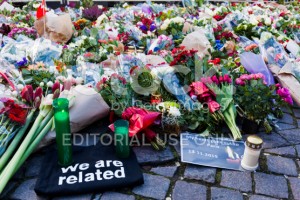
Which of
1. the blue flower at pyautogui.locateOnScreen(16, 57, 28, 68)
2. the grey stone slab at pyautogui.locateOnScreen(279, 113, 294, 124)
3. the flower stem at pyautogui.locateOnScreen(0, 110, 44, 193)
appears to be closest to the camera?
the flower stem at pyautogui.locateOnScreen(0, 110, 44, 193)

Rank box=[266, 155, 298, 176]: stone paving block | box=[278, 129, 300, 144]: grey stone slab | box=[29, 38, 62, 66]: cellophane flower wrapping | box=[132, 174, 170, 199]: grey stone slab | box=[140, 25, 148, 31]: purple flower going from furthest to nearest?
box=[140, 25, 148, 31]: purple flower → box=[29, 38, 62, 66]: cellophane flower wrapping → box=[278, 129, 300, 144]: grey stone slab → box=[266, 155, 298, 176]: stone paving block → box=[132, 174, 170, 199]: grey stone slab

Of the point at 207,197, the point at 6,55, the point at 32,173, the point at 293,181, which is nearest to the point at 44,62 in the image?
the point at 6,55

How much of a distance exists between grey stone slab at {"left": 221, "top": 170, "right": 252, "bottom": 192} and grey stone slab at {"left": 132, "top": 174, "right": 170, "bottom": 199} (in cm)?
40

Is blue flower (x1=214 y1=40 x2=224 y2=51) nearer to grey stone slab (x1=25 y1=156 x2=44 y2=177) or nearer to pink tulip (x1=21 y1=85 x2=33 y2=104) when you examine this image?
pink tulip (x1=21 y1=85 x2=33 y2=104)

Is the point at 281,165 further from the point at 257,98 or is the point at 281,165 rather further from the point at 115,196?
the point at 115,196

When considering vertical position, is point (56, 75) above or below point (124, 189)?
above

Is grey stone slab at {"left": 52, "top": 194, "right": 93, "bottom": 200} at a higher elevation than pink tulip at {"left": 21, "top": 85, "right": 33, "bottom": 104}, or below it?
below

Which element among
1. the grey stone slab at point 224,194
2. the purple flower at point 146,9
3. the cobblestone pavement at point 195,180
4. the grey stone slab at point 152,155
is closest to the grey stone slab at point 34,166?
the cobblestone pavement at point 195,180

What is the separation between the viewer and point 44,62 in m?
3.69

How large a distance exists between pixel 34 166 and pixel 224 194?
134 centimetres

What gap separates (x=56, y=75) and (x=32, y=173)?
1.17m

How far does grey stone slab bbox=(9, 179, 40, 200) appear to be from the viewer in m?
2.16

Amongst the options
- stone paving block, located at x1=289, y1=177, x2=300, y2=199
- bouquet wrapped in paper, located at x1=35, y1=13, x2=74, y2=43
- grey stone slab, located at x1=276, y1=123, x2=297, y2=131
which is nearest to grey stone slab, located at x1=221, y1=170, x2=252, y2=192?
stone paving block, located at x1=289, y1=177, x2=300, y2=199

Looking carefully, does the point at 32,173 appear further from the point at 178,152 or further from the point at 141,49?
the point at 141,49
